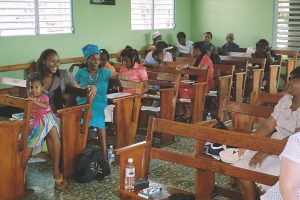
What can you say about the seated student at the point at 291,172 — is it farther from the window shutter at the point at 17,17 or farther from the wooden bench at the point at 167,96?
the window shutter at the point at 17,17

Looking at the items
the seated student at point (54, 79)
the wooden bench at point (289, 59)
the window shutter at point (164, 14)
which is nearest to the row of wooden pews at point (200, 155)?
the seated student at point (54, 79)

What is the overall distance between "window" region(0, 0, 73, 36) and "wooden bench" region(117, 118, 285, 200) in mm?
3819

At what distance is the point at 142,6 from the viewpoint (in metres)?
8.44

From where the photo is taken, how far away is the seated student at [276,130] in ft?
9.04

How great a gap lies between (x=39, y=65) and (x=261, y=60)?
3.99 m

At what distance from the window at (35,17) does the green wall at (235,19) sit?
12.2ft

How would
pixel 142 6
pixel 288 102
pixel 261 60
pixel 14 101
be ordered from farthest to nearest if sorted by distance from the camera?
pixel 142 6 < pixel 261 60 < pixel 14 101 < pixel 288 102

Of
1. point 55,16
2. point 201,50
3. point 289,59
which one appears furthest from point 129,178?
point 289,59

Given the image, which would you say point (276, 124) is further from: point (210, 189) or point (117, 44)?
point (117, 44)

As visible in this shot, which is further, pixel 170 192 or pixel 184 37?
pixel 184 37

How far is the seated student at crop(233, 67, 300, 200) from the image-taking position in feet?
9.04

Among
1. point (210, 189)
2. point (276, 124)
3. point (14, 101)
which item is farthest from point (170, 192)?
point (14, 101)

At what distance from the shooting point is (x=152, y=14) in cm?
869

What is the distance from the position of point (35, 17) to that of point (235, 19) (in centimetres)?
453
